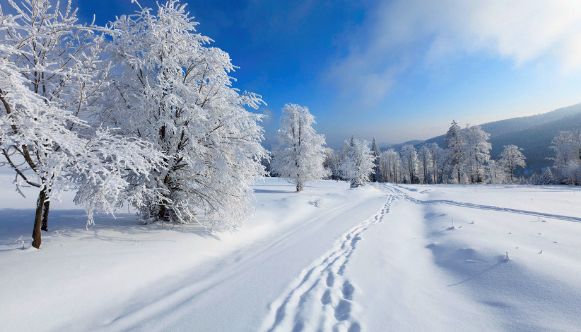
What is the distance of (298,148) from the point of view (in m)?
31.5

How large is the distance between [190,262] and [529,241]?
372 inches

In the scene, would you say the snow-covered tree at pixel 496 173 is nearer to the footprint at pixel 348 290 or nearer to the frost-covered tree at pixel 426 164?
the frost-covered tree at pixel 426 164

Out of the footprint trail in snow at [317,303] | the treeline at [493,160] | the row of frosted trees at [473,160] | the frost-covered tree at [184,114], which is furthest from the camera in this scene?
the row of frosted trees at [473,160]

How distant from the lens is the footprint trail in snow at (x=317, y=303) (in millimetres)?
4066

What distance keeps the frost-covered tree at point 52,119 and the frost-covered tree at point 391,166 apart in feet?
339

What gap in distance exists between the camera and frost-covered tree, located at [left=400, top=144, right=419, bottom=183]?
90.5 metres

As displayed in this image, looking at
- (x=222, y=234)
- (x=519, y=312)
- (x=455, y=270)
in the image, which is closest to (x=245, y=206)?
(x=222, y=234)

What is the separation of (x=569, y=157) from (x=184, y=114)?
218ft

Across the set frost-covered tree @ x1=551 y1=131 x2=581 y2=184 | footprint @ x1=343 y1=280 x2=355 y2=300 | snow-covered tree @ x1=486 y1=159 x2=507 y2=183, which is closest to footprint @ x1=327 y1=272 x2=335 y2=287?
footprint @ x1=343 y1=280 x2=355 y2=300

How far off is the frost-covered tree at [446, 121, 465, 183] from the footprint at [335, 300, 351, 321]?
61.0 meters

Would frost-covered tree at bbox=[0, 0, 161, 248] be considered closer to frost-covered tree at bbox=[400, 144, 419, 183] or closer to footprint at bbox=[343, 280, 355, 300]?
footprint at bbox=[343, 280, 355, 300]

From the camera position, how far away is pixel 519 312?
4039 mm

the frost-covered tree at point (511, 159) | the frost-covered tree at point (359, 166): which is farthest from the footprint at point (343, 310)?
the frost-covered tree at point (511, 159)

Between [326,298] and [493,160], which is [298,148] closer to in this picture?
[326,298]
